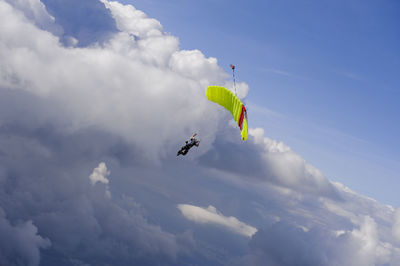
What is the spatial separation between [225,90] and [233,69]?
16.0 ft

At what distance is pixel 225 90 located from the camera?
4100cm

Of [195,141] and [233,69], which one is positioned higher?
[233,69]

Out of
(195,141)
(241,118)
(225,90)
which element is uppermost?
(225,90)

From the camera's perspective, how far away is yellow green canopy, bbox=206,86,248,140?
3938 centimetres

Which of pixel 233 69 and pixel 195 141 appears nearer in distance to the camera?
pixel 233 69

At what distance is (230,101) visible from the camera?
41344mm

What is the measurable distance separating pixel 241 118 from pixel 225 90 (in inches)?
182

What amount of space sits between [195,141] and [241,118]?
23.1 feet

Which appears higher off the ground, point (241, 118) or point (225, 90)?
point (225, 90)

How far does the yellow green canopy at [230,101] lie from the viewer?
129 ft

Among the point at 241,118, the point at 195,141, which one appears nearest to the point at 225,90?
the point at 241,118

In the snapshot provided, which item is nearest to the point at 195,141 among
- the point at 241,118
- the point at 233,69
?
the point at 241,118

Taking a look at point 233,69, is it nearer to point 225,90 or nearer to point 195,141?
point 225,90

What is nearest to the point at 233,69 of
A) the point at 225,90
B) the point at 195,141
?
the point at 225,90
